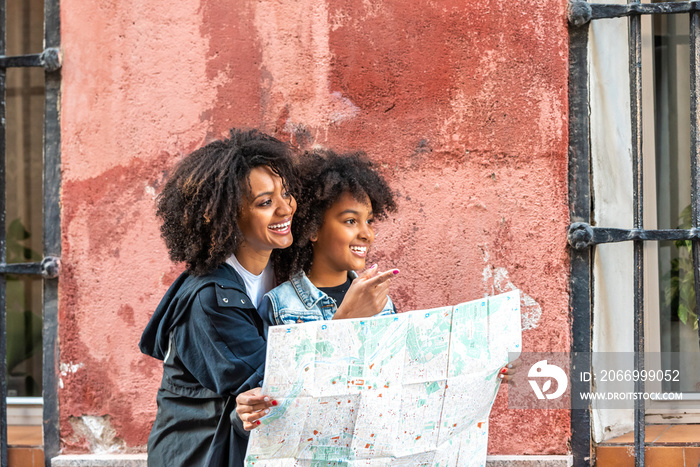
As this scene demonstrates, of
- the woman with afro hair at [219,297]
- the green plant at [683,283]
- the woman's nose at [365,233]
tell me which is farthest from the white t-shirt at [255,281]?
the green plant at [683,283]

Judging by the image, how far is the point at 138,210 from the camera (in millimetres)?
3039

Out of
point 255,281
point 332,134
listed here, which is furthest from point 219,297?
point 332,134

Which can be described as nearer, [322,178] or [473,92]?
[322,178]

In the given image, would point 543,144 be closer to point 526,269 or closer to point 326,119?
point 526,269

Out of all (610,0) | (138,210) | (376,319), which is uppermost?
(610,0)

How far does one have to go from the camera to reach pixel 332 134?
296cm

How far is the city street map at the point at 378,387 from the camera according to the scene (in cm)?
167

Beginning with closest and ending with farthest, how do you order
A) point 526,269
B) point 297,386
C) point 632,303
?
point 297,386
point 526,269
point 632,303

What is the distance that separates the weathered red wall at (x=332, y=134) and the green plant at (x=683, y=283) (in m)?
0.66

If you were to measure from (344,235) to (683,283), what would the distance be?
6.05 ft

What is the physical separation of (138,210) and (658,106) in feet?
A: 7.89

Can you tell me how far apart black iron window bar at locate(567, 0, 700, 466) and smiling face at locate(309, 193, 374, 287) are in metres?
1.11

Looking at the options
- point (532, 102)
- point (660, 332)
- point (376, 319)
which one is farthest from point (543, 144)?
point (376, 319)

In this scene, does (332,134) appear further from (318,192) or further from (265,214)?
(265,214)
